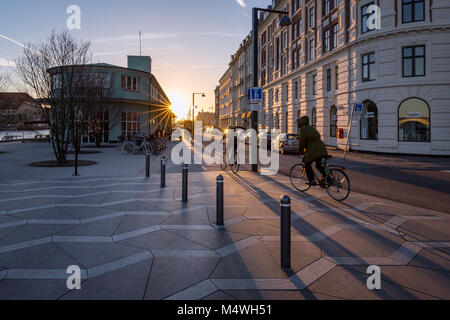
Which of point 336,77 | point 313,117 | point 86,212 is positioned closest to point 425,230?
point 86,212

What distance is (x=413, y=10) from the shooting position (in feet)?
66.1

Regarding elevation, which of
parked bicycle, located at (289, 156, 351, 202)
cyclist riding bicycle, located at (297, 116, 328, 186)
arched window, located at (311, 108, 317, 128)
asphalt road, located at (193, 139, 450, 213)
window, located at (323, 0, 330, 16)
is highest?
window, located at (323, 0, 330, 16)

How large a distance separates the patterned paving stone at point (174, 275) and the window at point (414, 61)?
21.2 metres

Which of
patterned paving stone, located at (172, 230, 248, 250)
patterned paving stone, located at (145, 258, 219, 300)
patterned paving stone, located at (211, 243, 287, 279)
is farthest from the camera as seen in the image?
patterned paving stone, located at (172, 230, 248, 250)

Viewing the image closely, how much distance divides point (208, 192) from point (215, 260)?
458 cm

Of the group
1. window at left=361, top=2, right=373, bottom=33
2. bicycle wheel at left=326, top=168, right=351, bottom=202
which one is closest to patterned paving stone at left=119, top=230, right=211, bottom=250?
bicycle wheel at left=326, top=168, right=351, bottom=202

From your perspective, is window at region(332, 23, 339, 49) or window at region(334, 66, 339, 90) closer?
window at region(332, 23, 339, 49)

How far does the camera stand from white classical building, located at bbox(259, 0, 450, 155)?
19.5 meters

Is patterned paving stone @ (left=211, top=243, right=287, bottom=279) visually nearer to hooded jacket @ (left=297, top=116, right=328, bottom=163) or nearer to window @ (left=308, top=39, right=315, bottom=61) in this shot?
hooded jacket @ (left=297, top=116, right=328, bottom=163)

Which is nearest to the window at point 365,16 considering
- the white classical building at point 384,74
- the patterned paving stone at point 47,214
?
the white classical building at point 384,74

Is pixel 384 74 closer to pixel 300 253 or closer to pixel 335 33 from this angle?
pixel 335 33

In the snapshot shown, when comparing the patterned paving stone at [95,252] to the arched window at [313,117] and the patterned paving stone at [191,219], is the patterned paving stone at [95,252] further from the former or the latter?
the arched window at [313,117]

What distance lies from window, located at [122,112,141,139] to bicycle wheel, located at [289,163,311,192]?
2891cm
